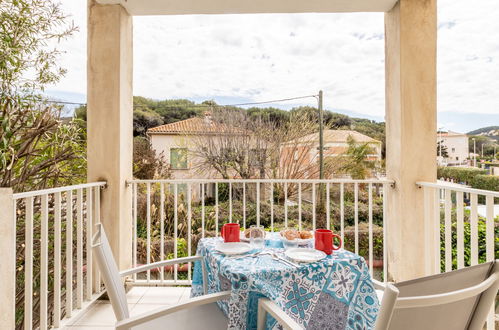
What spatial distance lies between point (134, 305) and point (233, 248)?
157 centimetres

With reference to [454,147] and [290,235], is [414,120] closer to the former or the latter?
[454,147]

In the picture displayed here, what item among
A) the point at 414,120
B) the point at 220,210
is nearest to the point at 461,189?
the point at 414,120

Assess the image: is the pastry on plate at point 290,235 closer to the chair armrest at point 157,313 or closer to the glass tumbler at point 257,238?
the glass tumbler at point 257,238

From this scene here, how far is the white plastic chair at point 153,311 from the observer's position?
107 centimetres

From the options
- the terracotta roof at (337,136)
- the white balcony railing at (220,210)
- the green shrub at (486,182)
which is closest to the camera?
the green shrub at (486,182)

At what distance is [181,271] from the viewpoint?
4.51 meters

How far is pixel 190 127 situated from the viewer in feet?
15.2

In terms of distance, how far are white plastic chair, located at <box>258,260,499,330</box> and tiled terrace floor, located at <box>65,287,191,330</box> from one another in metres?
1.62

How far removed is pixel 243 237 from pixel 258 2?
212 centimetres

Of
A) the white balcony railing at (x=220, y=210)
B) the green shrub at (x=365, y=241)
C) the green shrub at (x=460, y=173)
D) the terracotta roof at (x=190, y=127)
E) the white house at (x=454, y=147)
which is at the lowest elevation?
the green shrub at (x=365, y=241)

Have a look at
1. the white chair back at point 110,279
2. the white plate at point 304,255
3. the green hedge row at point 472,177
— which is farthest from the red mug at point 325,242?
the green hedge row at point 472,177

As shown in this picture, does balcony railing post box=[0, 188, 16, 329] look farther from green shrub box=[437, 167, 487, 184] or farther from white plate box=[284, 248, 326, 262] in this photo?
green shrub box=[437, 167, 487, 184]

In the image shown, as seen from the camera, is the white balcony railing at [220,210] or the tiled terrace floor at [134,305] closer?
the tiled terrace floor at [134,305]

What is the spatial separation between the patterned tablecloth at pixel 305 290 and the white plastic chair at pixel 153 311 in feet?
0.29
